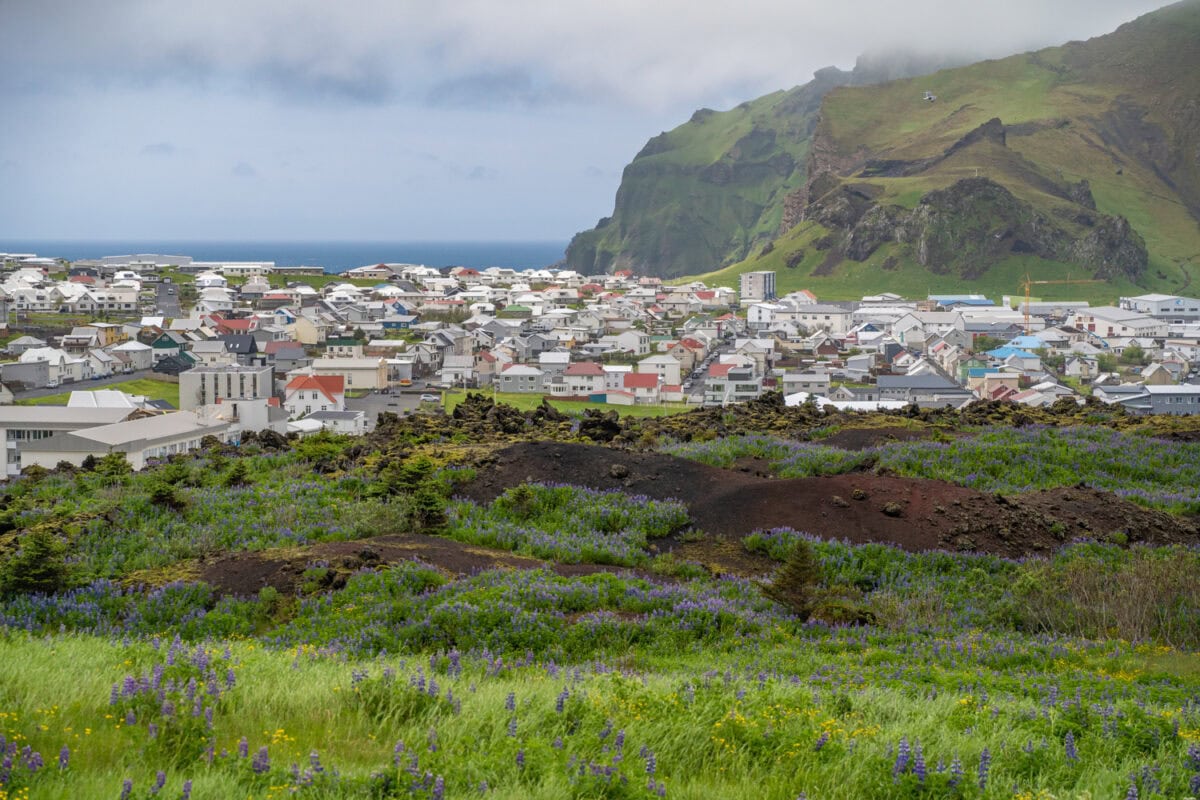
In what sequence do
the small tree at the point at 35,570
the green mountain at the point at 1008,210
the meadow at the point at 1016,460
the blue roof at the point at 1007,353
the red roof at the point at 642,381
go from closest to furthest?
1. the small tree at the point at 35,570
2. the meadow at the point at 1016,460
3. the red roof at the point at 642,381
4. the blue roof at the point at 1007,353
5. the green mountain at the point at 1008,210

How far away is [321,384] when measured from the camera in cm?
6050

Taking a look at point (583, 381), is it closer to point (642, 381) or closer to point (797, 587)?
point (642, 381)

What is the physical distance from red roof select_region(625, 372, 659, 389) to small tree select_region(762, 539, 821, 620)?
2472 inches

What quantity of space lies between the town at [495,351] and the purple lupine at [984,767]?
28829 mm

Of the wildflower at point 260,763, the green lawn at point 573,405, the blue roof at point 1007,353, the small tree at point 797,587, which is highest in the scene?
the wildflower at point 260,763

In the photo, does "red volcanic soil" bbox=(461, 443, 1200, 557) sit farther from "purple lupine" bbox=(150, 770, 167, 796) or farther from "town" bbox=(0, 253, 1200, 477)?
"town" bbox=(0, 253, 1200, 477)

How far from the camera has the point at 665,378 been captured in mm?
78562

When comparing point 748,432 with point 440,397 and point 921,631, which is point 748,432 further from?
point 440,397

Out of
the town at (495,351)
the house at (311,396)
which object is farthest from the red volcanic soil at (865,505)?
the house at (311,396)

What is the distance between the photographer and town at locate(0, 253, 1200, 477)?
48562mm

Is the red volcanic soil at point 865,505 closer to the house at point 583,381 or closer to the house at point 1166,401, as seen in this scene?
the house at point 1166,401

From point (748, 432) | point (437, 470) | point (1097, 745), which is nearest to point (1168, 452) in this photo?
point (748, 432)

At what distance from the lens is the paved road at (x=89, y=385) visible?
213 feet

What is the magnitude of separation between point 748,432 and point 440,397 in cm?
5026
